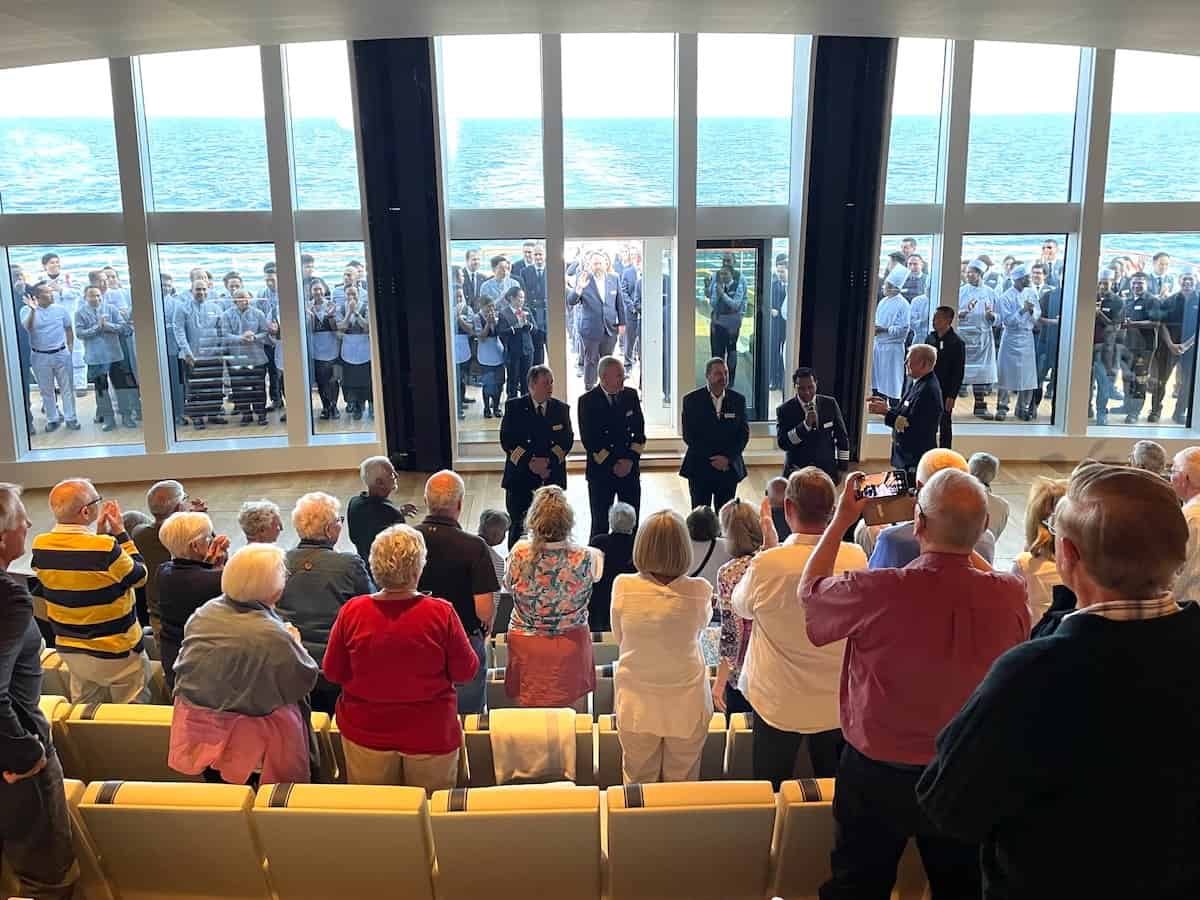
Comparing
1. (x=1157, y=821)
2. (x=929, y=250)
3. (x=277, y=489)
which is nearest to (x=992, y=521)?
(x=1157, y=821)

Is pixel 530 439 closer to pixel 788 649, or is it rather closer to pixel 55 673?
pixel 55 673

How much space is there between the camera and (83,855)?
2963 millimetres

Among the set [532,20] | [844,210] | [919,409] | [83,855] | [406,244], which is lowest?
[83,855]

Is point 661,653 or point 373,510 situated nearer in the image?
point 661,653

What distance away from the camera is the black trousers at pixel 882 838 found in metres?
2.50

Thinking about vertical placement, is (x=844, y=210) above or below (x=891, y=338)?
above

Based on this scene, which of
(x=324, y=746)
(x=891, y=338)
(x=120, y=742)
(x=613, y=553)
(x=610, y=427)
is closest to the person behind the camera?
(x=120, y=742)

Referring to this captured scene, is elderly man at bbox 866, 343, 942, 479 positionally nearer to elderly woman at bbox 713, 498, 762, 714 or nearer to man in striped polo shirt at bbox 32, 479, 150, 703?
elderly woman at bbox 713, 498, 762, 714

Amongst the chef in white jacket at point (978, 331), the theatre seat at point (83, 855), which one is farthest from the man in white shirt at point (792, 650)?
the chef in white jacket at point (978, 331)

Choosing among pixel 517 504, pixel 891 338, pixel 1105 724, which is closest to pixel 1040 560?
Answer: pixel 1105 724

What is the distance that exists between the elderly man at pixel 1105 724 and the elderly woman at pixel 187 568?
2831 mm

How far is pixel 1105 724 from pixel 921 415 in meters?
5.74

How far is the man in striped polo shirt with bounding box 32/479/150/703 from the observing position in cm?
383

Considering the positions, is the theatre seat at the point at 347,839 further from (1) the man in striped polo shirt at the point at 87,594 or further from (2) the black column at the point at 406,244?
(2) the black column at the point at 406,244
